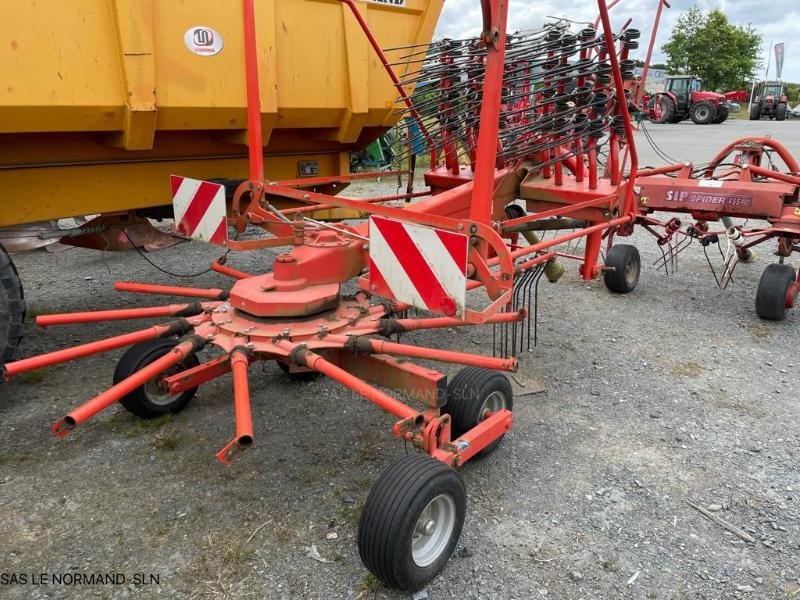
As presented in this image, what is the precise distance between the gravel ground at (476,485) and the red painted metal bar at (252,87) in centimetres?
122

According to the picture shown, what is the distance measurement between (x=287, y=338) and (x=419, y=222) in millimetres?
737

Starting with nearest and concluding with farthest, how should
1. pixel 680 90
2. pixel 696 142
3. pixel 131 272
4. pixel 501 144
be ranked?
pixel 501 144 → pixel 131 272 → pixel 696 142 → pixel 680 90

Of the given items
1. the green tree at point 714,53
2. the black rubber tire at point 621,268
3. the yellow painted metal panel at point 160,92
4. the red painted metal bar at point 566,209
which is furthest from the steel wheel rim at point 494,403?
the green tree at point 714,53

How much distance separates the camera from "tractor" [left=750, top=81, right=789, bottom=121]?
29641mm

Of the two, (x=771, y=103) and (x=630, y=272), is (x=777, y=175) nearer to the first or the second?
(x=630, y=272)

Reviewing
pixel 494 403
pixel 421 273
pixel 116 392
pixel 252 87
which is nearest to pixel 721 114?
pixel 252 87

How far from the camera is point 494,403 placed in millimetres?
2707

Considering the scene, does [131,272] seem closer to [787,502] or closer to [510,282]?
[510,282]

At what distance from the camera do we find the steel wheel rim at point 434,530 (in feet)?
6.68

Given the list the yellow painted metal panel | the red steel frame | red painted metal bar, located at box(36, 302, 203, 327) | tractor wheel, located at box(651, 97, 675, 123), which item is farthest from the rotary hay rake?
tractor wheel, located at box(651, 97, 675, 123)

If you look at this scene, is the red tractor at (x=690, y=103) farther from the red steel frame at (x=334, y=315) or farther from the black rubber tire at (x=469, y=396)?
the black rubber tire at (x=469, y=396)

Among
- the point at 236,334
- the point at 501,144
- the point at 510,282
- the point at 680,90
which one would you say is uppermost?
the point at 680,90

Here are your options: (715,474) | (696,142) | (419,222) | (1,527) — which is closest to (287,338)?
(419,222)

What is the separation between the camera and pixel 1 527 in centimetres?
228
